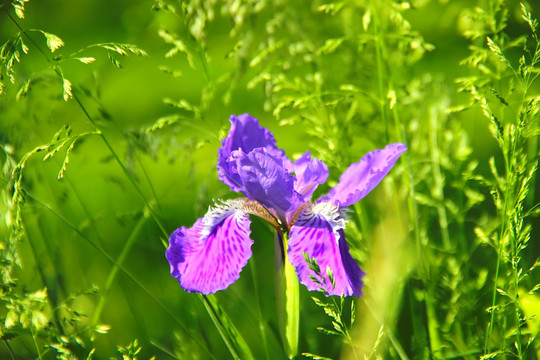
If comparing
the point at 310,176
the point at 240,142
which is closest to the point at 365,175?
the point at 310,176

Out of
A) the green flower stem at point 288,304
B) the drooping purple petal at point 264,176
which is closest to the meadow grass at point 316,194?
the green flower stem at point 288,304

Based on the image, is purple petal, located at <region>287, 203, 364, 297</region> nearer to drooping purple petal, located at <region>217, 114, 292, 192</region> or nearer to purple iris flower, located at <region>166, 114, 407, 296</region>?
purple iris flower, located at <region>166, 114, 407, 296</region>

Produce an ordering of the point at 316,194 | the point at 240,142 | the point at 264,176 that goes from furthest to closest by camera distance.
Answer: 1. the point at 316,194
2. the point at 240,142
3. the point at 264,176

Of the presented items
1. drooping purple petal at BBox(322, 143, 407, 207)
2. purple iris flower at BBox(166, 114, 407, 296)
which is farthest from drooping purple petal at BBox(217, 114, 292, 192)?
drooping purple petal at BBox(322, 143, 407, 207)

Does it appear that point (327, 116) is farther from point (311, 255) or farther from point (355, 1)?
point (311, 255)

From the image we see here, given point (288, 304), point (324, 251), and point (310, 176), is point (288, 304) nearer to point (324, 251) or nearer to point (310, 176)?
point (324, 251)

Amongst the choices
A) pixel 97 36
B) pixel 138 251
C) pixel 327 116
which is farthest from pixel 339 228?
pixel 97 36
